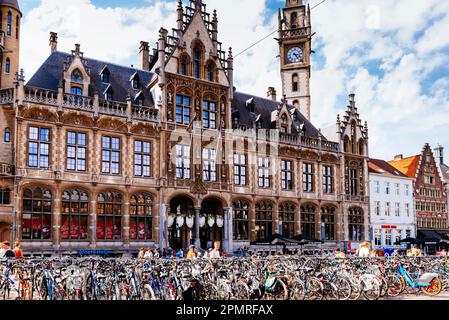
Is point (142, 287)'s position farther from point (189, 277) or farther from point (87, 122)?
point (87, 122)

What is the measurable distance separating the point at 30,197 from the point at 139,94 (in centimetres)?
1057

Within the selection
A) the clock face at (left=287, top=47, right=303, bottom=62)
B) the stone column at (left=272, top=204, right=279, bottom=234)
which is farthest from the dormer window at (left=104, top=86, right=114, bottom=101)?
the clock face at (left=287, top=47, right=303, bottom=62)

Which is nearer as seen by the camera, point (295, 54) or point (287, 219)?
point (287, 219)

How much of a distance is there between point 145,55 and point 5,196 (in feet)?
57.4

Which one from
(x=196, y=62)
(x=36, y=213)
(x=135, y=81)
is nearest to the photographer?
(x=36, y=213)

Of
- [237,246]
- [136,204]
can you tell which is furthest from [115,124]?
[237,246]

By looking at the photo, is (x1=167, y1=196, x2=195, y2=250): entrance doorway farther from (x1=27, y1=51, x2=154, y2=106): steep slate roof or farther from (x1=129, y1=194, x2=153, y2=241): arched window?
(x1=27, y1=51, x2=154, y2=106): steep slate roof

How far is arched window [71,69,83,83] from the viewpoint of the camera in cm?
3309

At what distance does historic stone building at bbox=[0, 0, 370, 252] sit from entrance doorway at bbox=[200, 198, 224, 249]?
0.34 ft

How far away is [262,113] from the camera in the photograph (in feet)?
147

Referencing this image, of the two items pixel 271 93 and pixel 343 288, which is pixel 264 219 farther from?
pixel 343 288

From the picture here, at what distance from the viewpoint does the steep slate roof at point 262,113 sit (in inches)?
1677

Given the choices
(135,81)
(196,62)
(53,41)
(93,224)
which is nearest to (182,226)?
(93,224)

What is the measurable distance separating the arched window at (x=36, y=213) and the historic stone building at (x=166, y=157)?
6 cm
